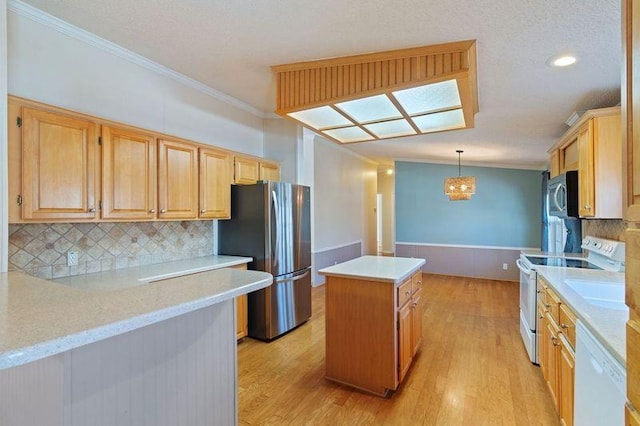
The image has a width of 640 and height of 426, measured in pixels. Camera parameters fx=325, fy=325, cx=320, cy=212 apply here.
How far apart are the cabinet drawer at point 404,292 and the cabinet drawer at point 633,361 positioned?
1.77m

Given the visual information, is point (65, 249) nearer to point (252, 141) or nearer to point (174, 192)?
point (174, 192)

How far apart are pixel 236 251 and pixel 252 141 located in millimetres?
1557

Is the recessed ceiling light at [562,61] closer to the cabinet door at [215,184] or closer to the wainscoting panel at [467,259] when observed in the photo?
the cabinet door at [215,184]

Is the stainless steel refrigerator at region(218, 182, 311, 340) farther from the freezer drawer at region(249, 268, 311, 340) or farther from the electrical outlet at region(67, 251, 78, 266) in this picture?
the electrical outlet at region(67, 251, 78, 266)

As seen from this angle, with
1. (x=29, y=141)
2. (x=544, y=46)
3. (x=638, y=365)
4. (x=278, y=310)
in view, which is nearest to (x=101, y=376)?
(x=638, y=365)

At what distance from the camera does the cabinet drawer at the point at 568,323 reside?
175cm

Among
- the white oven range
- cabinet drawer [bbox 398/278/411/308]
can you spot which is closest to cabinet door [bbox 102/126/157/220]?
cabinet drawer [bbox 398/278/411/308]

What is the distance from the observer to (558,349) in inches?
81.1

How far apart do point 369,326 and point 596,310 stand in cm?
137

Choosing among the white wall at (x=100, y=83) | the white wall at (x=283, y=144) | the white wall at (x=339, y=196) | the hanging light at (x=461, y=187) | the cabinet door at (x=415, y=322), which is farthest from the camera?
the white wall at (x=339, y=196)

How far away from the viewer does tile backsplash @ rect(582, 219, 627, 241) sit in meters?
2.72

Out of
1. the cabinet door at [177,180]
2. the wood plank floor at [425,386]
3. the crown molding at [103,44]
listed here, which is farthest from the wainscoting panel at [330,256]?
→ the crown molding at [103,44]

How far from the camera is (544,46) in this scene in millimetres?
2023

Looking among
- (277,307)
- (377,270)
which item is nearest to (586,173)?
(377,270)
